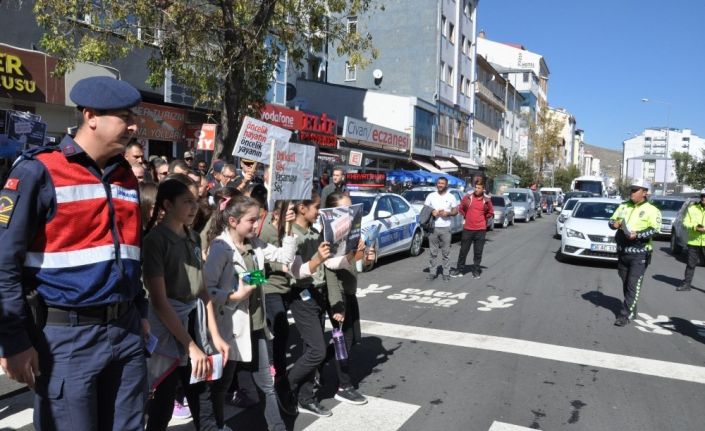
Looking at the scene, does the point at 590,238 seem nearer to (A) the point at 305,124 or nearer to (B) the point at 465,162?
(A) the point at 305,124

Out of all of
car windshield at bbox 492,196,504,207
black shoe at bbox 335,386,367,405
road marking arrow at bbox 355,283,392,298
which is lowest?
road marking arrow at bbox 355,283,392,298

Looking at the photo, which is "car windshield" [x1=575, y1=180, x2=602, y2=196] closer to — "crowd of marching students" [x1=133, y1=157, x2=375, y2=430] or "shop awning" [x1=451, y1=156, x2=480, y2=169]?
"shop awning" [x1=451, y1=156, x2=480, y2=169]

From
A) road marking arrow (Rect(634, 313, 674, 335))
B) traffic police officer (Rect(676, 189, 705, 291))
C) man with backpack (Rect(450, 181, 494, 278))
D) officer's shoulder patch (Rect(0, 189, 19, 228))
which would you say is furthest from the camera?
man with backpack (Rect(450, 181, 494, 278))

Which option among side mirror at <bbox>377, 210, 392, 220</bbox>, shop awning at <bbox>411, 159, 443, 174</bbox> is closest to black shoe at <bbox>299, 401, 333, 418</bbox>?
side mirror at <bbox>377, 210, 392, 220</bbox>

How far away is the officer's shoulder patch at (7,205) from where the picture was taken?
78.7 inches

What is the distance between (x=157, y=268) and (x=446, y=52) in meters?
39.7

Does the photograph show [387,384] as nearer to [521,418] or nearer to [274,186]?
[521,418]

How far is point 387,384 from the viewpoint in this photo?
5000 mm

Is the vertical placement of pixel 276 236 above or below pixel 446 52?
below

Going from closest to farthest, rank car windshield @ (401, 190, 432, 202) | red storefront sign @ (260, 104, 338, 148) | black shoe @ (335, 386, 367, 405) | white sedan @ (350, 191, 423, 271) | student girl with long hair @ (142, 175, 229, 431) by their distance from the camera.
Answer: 1. student girl with long hair @ (142, 175, 229, 431)
2. black shoe @ (335, 386, 367, 405)
3. white sedan @ (350, 191, 423, 271)
4. car windshield @ (401, 190, 432, 202)
5. red storefront sign @ (260, 104, 338, 148)

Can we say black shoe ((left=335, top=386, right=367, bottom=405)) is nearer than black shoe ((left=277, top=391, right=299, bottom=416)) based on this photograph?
No

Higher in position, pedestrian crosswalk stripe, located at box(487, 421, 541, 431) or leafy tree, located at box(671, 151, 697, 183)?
leafy tree, located at box(671, 151, 697, 183)

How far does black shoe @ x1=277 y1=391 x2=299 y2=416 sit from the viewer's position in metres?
4.22

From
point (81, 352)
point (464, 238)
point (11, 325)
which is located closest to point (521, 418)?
point (81, 352)
